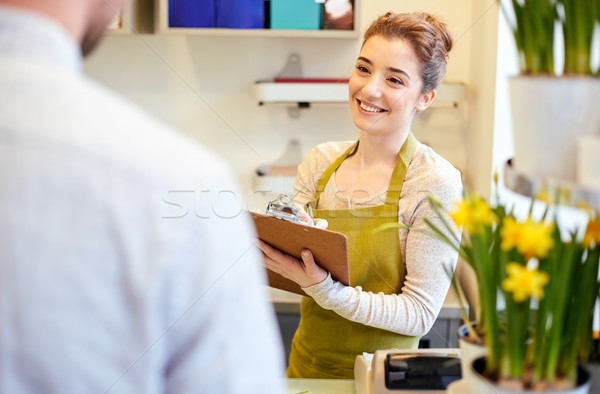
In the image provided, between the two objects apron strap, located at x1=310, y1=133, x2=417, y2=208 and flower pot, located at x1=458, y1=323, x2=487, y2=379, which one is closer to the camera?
flower pot, located at x1=458, y1=323, x2=487, y2=379

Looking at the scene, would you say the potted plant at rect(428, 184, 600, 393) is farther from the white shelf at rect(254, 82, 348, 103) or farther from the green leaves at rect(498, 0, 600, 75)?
the white shelf at rect(254, 82, 348, 103)

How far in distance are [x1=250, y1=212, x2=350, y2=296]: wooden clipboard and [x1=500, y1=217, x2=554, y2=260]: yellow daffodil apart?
52 cm

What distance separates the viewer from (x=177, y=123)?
252 centimetres

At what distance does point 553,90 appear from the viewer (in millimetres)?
639

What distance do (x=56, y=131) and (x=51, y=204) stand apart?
0.15ft

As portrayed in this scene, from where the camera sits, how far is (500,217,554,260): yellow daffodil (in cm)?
64

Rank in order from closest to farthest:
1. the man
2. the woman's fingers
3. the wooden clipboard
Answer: the man, the wooden clipboard, the woman's fingers

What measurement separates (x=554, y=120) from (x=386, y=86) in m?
0.88

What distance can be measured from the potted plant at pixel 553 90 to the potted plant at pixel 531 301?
70mm

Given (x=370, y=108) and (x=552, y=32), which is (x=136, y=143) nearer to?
(x=552, y=32)

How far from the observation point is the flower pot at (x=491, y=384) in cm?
68

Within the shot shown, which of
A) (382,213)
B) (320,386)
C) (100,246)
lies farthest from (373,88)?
(100,246)

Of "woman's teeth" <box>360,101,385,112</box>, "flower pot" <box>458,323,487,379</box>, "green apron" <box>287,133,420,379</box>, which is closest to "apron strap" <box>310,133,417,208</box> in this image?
"green apron" <box>287,133,420,379</box>

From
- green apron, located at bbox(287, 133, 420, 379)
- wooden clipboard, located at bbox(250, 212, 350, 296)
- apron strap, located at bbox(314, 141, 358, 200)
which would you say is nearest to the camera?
wooden clipboard, located at bbox(250, 212, 350, 296)
